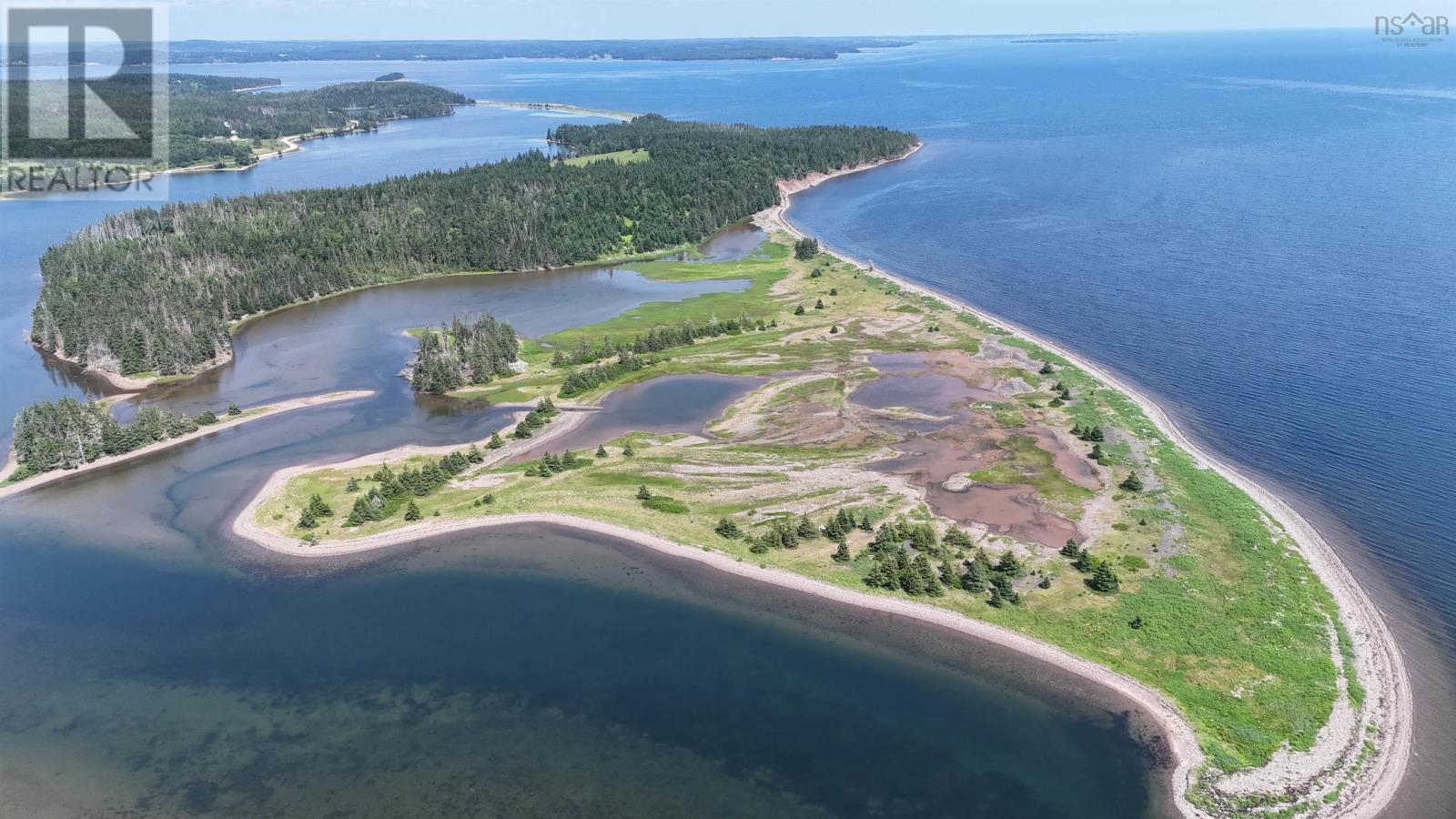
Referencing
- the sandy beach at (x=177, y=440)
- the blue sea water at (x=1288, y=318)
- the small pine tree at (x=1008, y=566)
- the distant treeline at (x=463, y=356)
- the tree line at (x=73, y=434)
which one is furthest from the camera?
the distant treeline at (x=463, y=356)

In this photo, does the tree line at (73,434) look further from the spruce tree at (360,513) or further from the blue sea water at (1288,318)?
the spruce tree at (360,513)

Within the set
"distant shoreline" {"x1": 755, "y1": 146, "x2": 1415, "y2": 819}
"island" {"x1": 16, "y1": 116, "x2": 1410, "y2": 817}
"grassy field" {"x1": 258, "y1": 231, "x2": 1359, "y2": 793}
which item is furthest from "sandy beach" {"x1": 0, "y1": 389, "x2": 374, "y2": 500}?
"distant shoreline" {"x1": 755, "y1": 146, "x2": 1415, "y2": 819}

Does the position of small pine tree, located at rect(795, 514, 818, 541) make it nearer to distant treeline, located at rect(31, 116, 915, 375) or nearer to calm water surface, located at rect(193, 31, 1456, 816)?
calm water surface, located at rect(193, 31, 1456, 816)

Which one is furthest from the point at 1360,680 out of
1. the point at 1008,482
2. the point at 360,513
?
the point at 360,513

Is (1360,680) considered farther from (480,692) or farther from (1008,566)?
(480,692)

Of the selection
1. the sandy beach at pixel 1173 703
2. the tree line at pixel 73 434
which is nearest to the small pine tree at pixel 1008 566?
the sandy beach at pixel 1173 703

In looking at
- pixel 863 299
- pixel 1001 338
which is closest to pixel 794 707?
pixel 1001 338

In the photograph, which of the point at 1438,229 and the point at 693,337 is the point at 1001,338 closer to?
the point at 693,337
